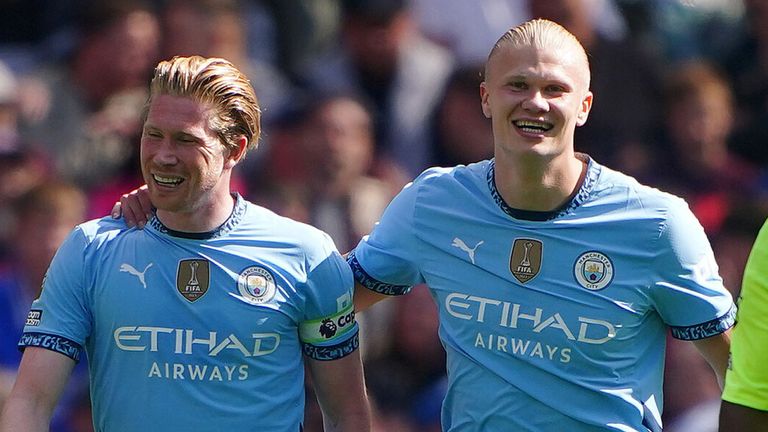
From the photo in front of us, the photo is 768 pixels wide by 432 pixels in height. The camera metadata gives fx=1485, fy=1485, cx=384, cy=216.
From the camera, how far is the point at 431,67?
9086 mm

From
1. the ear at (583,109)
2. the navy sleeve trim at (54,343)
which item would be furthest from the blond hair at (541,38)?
the navy sleeve trim at (54,343)

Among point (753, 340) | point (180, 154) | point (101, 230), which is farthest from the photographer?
point (101, 230)

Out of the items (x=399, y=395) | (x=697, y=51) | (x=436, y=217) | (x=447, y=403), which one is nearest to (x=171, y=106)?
(x=436, y=217)

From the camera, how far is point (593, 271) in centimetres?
500

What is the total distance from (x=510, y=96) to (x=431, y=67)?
164 inches

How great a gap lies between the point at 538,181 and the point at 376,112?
4065 millimetres

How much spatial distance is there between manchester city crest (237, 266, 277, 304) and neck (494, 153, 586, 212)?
2.82ft

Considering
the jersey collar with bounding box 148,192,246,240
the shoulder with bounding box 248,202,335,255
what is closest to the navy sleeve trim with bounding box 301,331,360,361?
the shoulder with bounding box 248,202,335,255

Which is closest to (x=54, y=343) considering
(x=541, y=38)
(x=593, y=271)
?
(x=593, y=271)

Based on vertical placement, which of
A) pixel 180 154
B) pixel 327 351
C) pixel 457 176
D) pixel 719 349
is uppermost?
pixel 180 154

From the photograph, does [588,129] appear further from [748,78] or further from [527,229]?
[527,229]

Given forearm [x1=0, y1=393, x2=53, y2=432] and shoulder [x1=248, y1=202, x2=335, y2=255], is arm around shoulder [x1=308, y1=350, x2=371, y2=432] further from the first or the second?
forearm [x1=0, y1=393, x2=53, y2=432]

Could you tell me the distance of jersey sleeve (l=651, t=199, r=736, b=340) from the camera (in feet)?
16.2

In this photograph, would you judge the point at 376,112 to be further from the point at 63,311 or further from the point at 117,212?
the point at 63,311
